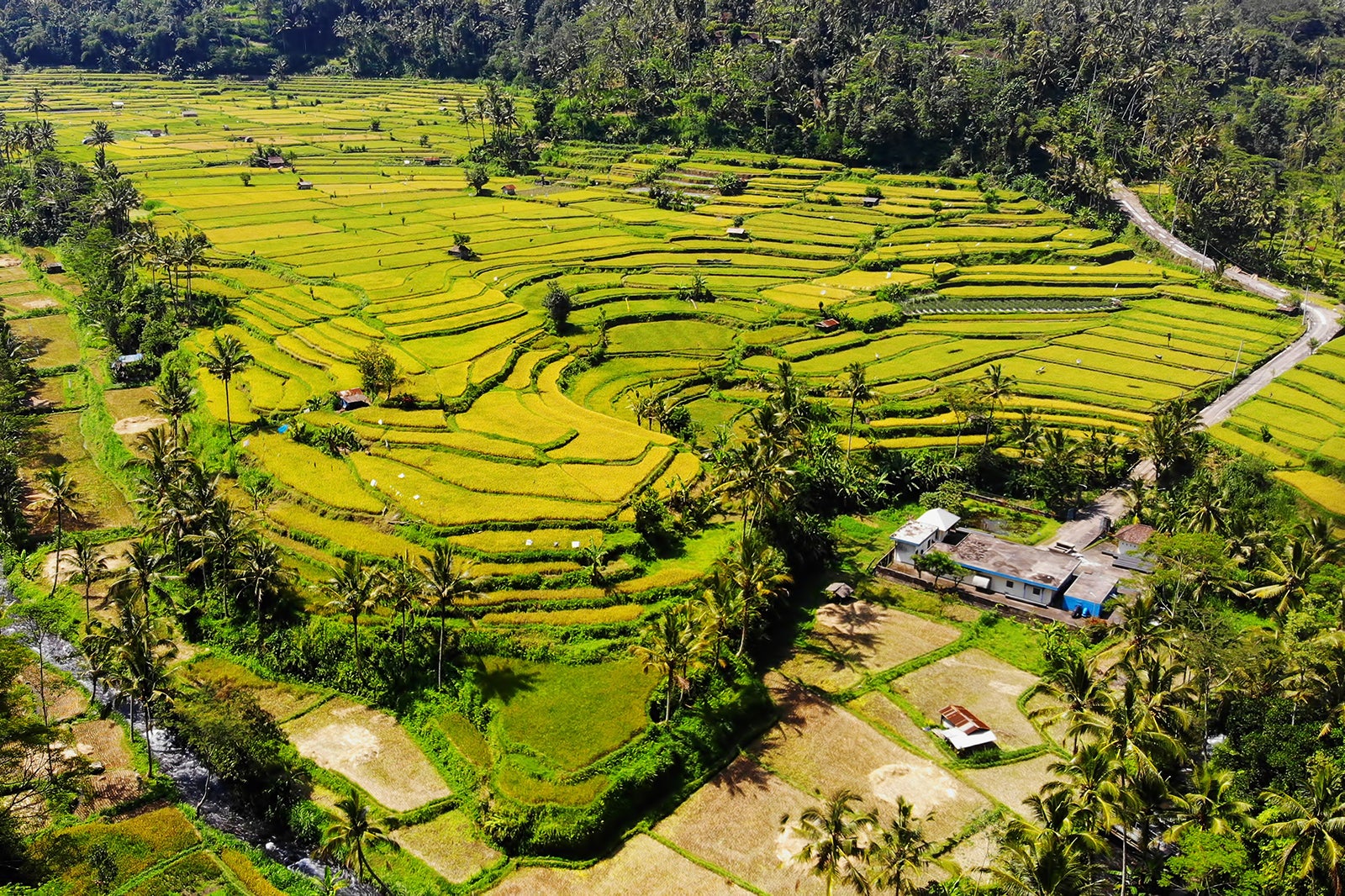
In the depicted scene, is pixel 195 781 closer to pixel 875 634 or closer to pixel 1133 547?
pixel 875 634

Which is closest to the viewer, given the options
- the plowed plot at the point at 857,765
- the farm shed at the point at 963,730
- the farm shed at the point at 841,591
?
the plowed plot at the point at 857,765

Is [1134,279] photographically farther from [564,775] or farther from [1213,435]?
[564,775]

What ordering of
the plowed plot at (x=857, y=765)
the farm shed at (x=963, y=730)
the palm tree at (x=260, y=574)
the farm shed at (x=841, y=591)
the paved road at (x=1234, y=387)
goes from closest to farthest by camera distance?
1. the plowed plot at (x=857, y=765)
2. the farm shed at (x=963, y=730)
3. the palm tree at (x=260, y=574)
4. the farm shed at (x=841, y=591)
5. the paved road at (x=1234, y=387)

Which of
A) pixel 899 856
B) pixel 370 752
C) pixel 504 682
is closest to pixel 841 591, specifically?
pixel 504 682

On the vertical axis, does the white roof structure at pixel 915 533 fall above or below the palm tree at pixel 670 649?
below

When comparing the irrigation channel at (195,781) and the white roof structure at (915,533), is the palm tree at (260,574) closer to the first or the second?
the irrigation channel at (195,781)

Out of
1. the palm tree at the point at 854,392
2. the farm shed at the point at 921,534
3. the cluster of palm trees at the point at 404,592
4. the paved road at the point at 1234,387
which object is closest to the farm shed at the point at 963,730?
the farm shed at the point at 921,534

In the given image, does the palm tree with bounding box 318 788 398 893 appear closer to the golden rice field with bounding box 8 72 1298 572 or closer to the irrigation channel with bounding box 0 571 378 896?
the irrigation channel with bounding box 0 571 378 896
